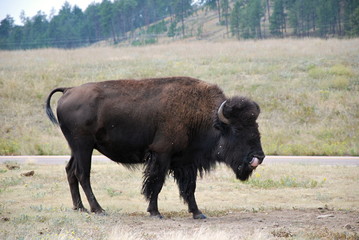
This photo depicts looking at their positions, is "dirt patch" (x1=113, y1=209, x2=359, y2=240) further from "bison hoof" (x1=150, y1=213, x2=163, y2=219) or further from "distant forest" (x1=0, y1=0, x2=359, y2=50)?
"distant forest" (x1=0, y1=0, x2=359, y2=50)

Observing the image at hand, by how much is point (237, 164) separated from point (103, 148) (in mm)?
2642

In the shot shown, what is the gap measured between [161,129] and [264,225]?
2.58m

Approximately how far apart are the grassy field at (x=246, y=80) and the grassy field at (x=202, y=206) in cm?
764

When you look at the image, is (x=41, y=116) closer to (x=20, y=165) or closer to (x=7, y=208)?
(x=20, y=165)

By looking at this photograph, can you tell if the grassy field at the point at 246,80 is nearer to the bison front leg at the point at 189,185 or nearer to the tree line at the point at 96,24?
the bison front leg at the point at 189,185

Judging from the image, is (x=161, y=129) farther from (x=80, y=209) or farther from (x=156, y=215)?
(x=80, y=209)

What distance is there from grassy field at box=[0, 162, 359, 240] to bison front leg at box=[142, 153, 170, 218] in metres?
0.36

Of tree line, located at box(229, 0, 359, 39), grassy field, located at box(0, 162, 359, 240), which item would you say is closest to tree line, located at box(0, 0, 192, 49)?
tree line, located at box(229, 0, 359, 39)

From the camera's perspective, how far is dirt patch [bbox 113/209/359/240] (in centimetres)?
798

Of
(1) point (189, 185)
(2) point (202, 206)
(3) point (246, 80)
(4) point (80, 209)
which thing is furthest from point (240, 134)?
(3) point (246, 80)

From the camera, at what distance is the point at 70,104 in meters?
10.0

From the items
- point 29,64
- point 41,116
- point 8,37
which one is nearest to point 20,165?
point 41,116

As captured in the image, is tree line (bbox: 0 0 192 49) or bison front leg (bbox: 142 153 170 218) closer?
bison front leg (bbox: 142 153 170 218)

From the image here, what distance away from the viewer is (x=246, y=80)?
3556 cm
